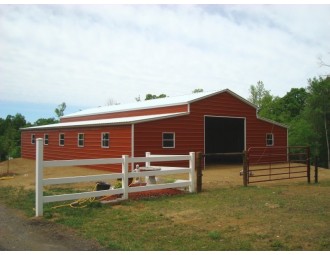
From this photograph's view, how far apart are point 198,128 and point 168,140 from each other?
226 cm

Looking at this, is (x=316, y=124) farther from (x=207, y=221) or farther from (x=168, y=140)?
(x=207, y=221)

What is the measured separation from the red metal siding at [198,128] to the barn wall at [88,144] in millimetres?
965

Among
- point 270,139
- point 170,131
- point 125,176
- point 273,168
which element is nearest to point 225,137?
point 270,139

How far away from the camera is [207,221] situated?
726 centimetres

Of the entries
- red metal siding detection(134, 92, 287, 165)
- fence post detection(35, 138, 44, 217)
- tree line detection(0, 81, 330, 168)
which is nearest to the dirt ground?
red metal siding detection(134, 92, 287, 165)

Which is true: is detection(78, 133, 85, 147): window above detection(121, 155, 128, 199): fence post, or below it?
above

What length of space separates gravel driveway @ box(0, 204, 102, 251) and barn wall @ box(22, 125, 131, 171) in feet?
38.6

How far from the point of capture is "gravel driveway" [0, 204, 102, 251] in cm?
560

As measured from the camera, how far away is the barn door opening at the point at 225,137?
26.8 meters

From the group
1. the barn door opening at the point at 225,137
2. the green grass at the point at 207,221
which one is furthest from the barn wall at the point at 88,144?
the green grass at the point at 207,221

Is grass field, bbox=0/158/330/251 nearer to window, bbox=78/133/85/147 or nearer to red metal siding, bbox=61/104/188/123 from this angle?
red metal siding, bbox=61/104/188/123

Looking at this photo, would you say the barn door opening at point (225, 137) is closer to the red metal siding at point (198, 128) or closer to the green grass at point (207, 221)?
the red metal siding at point (198, 128)

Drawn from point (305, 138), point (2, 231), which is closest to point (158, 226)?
point (2, 231)
